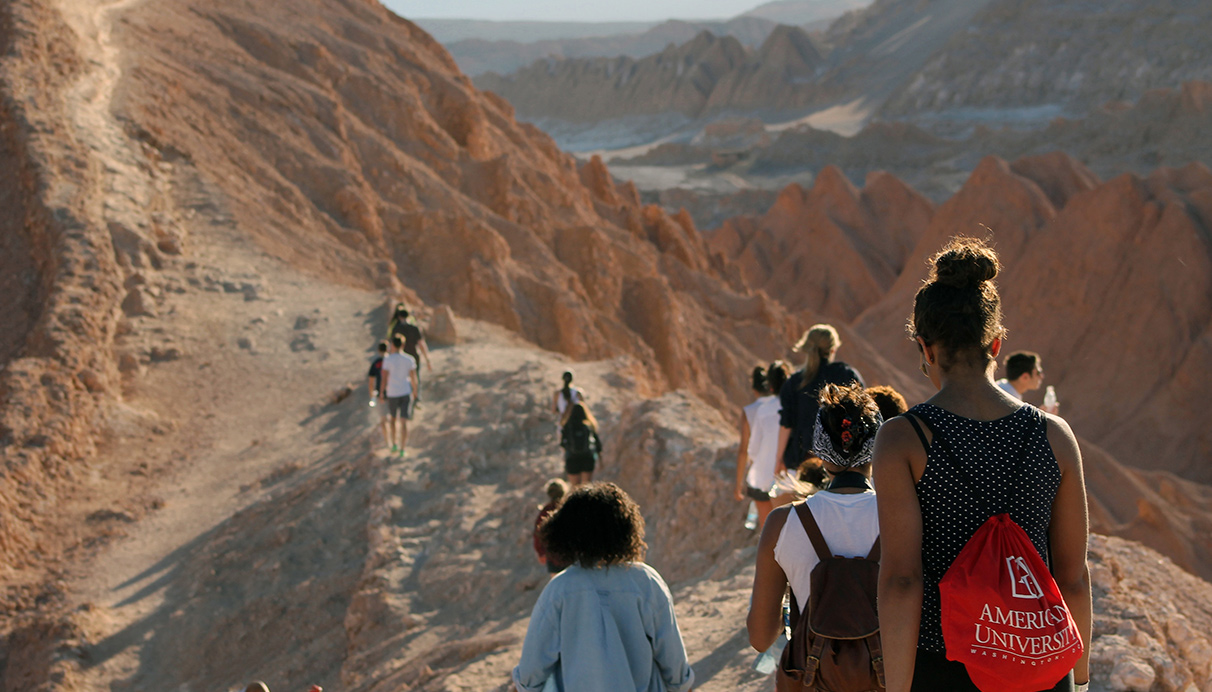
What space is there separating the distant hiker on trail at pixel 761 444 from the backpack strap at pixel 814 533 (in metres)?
2.70

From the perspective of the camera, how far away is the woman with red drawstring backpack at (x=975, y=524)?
78.0 inches

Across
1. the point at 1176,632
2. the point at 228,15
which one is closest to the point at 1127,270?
the point at 228,15

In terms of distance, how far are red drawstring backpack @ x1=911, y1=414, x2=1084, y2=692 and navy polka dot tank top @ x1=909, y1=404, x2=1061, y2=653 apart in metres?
0.06

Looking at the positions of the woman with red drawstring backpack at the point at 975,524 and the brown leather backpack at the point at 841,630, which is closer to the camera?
the woman with red drawstring backpack at the point at 975,524

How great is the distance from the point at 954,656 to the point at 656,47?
586 feet

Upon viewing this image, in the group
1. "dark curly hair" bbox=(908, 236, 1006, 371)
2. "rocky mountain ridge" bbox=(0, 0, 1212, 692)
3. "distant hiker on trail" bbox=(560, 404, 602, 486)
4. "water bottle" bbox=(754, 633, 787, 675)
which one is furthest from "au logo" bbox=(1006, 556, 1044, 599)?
"distant hiker on trail" bbox=(560, 404, 602, 486)

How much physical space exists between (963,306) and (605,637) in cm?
142

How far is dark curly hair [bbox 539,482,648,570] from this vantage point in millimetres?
2875

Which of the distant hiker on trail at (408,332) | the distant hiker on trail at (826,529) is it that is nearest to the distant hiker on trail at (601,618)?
the distant hiker on trail at (826,529)

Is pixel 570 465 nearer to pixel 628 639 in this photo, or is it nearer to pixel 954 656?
pixel 628 639

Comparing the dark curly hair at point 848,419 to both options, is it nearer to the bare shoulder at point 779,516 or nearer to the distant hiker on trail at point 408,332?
the bare shoulder at point 779,516

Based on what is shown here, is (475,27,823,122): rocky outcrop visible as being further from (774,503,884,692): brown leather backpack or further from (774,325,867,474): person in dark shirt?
(774,503,884,692): brown leather backpack

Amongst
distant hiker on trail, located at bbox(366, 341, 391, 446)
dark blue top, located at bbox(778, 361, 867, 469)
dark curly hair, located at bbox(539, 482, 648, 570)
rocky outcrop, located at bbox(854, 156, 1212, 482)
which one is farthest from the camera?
rocky outcrop, located at bbox(854, 156, 1212, 482)

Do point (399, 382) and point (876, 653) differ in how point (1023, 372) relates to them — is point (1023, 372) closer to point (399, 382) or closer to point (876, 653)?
point (876, 653)
